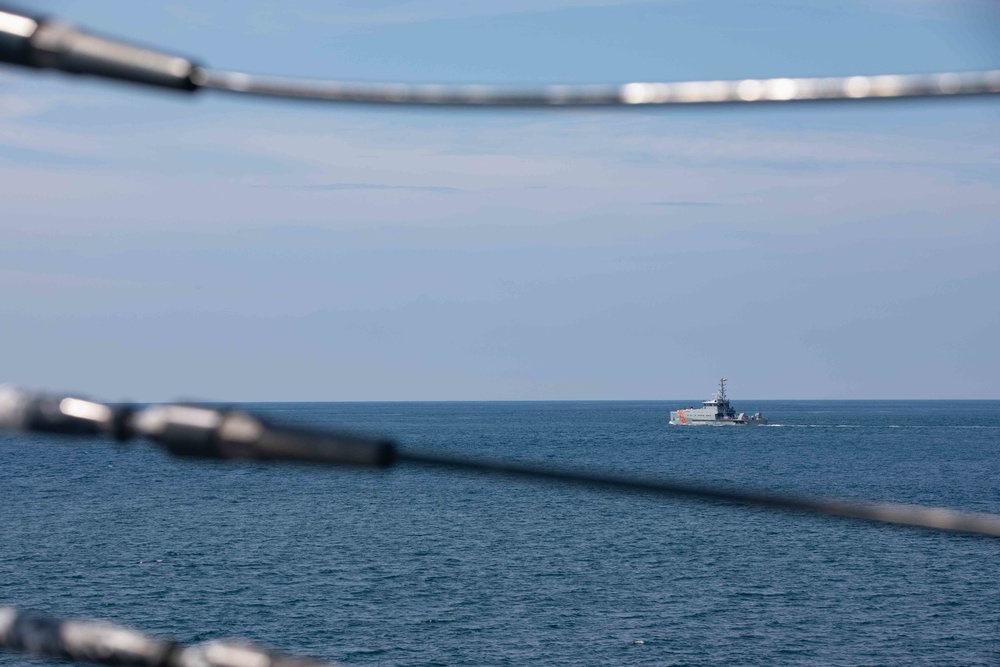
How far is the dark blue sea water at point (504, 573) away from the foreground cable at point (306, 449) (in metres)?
30.7

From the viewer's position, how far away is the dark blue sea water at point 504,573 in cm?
5559

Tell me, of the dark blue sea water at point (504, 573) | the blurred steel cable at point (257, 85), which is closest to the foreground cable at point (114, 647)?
the blurred steel cable at point (257, 85)

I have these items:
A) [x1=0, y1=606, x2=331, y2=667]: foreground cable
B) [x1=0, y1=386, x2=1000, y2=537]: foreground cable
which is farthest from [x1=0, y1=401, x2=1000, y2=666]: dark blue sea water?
[x1=0, y1=386, x2=1000, y2=537]: foreground cable

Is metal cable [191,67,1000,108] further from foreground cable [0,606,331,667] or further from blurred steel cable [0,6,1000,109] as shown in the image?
foreground cable [0,606,331,667]

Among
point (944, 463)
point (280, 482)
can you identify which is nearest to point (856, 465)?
point (944, 463)

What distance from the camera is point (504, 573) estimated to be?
7256 cm

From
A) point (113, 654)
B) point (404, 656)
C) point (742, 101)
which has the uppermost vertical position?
point (742, 101)

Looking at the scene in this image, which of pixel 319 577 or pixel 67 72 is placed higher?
pixel 67 72

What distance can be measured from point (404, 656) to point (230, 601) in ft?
49.6

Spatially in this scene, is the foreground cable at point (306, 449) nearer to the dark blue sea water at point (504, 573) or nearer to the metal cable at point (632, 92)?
the metal cable at point (632, 92)

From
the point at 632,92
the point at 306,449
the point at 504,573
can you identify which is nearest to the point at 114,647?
the point at 306,449

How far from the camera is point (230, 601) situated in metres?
63.9

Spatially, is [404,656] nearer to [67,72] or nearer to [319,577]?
[319,577]

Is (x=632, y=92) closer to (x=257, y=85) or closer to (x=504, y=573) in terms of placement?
(x=257, y=85)
